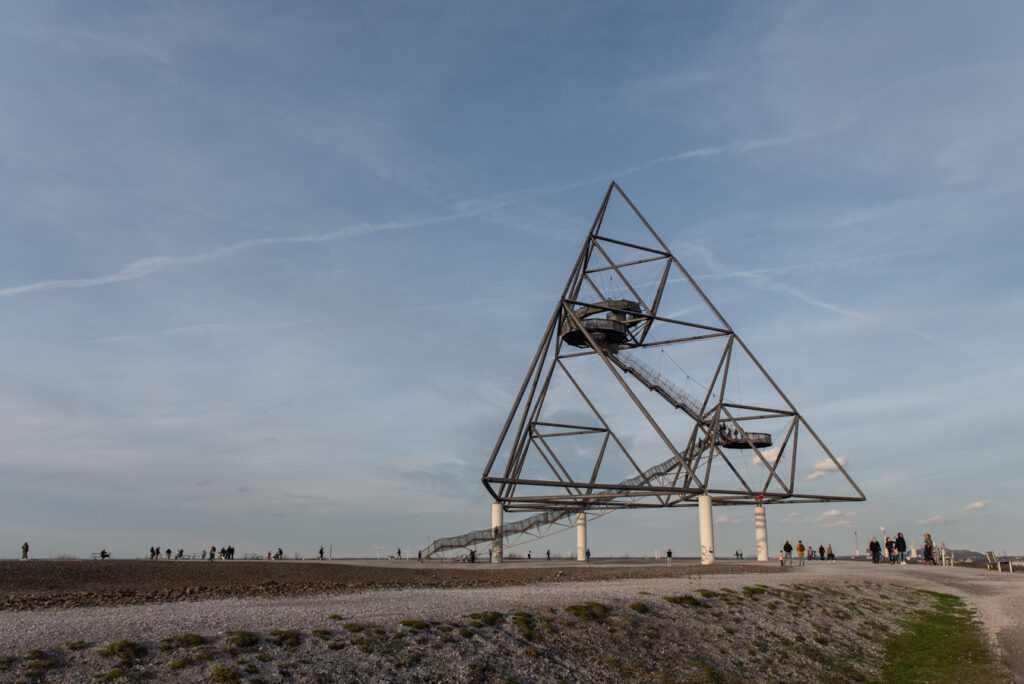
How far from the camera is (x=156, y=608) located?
1501cm

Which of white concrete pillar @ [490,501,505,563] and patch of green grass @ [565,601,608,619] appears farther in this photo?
white concrete pillar @ [490,501,505,563]

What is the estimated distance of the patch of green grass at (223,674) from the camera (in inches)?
406

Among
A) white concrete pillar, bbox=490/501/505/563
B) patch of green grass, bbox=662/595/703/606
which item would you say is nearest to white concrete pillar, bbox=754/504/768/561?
white concrete pillar, bbox=490/501/505/563

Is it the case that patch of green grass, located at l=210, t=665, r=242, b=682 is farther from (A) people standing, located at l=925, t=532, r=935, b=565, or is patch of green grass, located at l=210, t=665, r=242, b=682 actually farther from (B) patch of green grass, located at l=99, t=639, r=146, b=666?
(A) people standing, located at l=925, t=532, r=935, b=565

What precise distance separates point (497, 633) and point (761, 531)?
2853cm

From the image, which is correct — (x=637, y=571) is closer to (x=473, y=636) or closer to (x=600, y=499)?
(x=600, y=499)

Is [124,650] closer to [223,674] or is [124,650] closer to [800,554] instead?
[223,674]

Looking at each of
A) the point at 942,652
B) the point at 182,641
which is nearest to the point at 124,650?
the point at 182,641

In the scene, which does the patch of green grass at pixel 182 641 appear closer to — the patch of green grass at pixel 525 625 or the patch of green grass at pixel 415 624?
the patch of green grass at pixel 415 624

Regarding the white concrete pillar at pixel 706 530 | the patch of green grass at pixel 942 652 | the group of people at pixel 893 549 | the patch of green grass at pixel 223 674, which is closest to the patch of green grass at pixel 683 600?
the patch of green grass at pixel 942 652

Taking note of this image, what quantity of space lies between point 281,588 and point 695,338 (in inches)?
1015

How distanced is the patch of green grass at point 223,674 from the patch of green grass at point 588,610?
295 inches

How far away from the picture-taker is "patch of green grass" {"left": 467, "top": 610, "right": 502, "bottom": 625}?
1436cm

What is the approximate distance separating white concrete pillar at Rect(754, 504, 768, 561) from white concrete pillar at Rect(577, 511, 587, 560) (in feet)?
32.7
